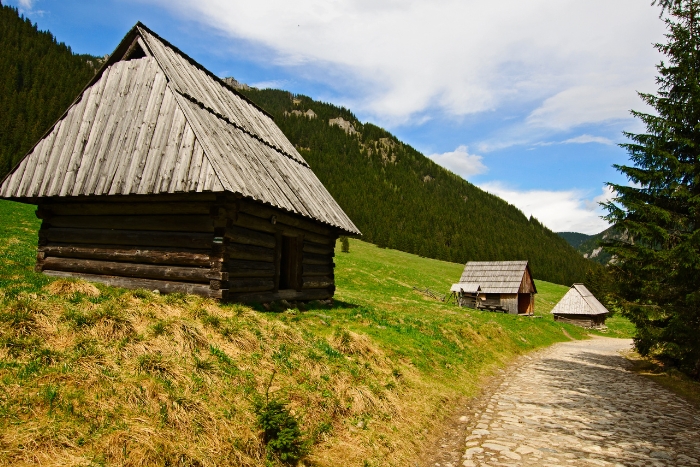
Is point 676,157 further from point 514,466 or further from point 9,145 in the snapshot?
point 9,145

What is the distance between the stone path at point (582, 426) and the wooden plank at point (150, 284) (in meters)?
6.52

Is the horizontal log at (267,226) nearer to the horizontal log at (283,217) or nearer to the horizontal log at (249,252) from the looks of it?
the horizontal log at (283,217)

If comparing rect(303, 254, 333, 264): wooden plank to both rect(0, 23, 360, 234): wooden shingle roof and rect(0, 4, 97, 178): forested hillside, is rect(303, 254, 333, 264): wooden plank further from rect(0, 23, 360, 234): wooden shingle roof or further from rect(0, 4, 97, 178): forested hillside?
rect(0, 4, 97, 178): forested hillside

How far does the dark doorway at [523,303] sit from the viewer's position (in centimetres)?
4262

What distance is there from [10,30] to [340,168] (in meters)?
106

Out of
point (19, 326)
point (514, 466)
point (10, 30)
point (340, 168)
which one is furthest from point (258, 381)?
point (10, 30)

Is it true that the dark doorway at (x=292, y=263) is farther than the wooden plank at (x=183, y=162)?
Yes

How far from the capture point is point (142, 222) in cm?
1080

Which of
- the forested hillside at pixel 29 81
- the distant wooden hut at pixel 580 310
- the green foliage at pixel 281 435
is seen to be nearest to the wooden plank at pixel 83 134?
the green foliage at pixel 281 435

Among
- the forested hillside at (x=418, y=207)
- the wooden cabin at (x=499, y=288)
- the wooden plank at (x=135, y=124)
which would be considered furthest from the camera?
the forested hillside at (x=418, y=207)

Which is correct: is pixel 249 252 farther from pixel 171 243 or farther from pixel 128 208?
pixel 128 208

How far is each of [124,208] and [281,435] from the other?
8.64 meters

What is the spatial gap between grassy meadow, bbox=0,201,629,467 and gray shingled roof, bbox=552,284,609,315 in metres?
41.2

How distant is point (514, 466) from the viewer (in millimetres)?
5664
